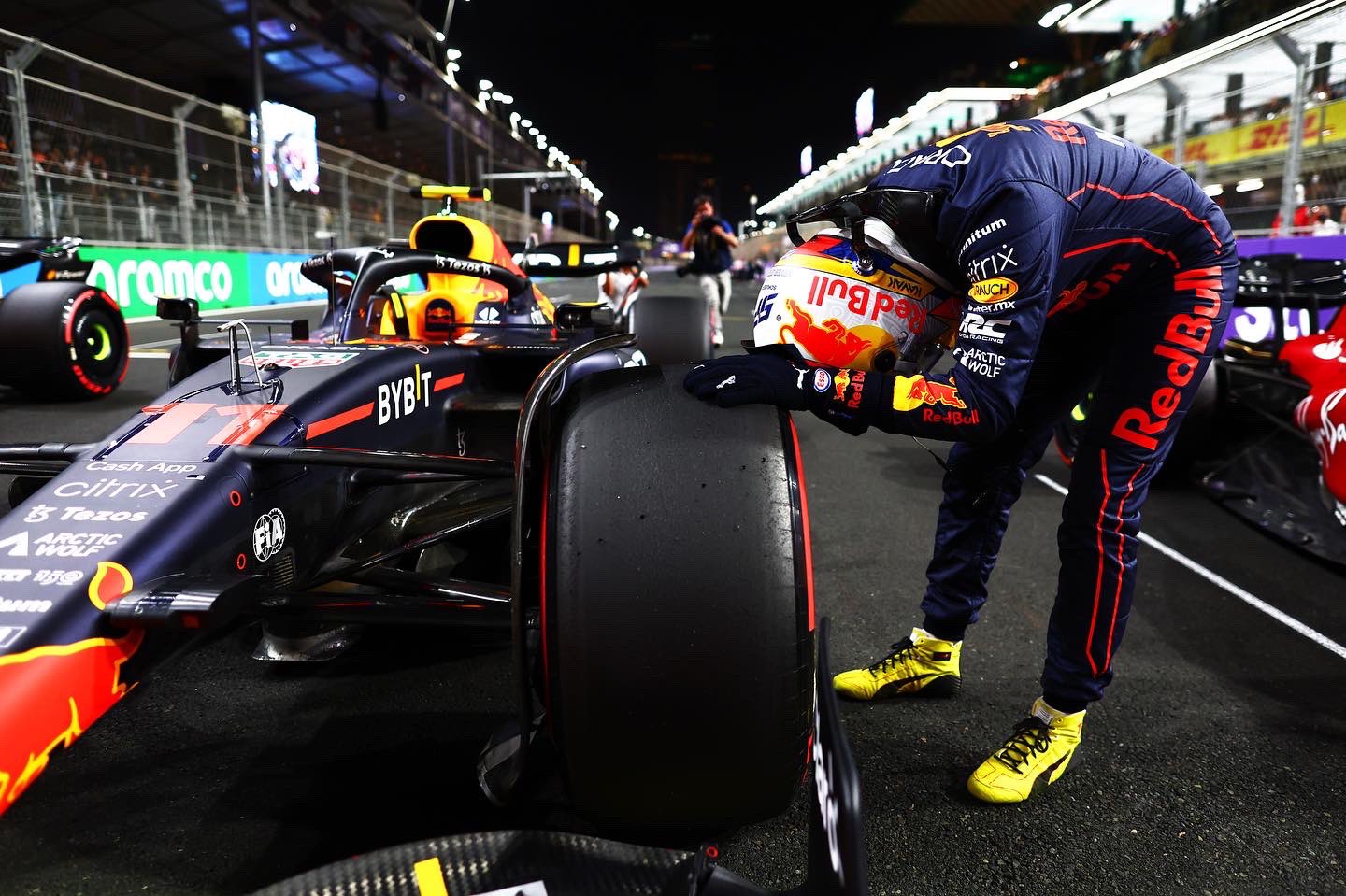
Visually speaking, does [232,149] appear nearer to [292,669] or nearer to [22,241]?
[22,241]

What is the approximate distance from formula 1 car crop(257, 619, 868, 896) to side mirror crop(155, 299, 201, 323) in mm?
1453

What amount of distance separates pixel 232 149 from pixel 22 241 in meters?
8.91

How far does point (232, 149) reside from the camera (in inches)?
524

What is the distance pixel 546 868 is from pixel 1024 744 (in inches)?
Answer: 41.0

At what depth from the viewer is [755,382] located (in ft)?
4.41

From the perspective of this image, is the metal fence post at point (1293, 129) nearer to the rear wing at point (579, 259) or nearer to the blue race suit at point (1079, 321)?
the rear wing at point (579, 259)

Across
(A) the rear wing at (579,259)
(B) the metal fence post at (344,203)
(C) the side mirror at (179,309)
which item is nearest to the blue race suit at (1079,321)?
(C) the side mirror at (179,309)

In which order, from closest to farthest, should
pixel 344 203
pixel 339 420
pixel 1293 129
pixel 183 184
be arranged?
pixel 339 420 < pixel 1293 129 < pixel 183 184 < pixel 344 203

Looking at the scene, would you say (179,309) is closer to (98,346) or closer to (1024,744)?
(1024,744)

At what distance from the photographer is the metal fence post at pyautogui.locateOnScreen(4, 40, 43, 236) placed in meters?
8.24

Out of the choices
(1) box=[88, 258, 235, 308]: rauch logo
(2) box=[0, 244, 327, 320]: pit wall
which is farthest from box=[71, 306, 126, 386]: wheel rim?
(1) box=[88, 258, 235, 308]: rauch logo

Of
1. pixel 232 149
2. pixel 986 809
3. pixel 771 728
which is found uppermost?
pixel 232 149

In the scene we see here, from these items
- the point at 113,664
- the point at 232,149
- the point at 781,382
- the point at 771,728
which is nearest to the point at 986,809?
the point at 771,728

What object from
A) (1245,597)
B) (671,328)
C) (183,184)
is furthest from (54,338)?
(183,184)
